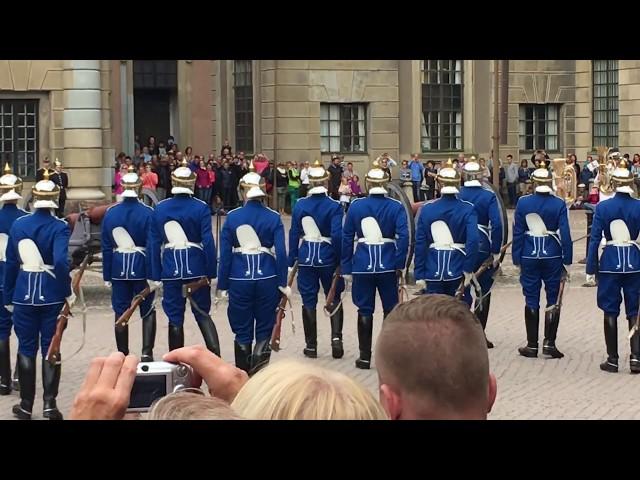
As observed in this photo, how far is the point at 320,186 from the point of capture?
42.7ft

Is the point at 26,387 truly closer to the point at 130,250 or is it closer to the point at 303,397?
the point at 130,250

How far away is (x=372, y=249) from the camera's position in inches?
492

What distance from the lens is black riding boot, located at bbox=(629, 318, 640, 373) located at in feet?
40.1

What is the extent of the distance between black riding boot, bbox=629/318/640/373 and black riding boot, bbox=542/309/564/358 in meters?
0.86

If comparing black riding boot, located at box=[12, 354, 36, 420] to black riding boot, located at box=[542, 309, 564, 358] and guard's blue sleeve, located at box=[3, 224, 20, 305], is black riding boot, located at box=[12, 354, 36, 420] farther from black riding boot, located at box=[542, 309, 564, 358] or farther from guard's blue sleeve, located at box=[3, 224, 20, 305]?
black riding boot, located at box=[542, 309, 564, 358]

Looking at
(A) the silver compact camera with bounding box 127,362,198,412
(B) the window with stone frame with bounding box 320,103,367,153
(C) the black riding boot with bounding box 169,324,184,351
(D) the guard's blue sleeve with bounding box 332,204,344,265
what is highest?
(B) the window with stone frame with bounding box 320,103,367,153

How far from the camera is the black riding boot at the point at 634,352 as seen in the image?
40.1ft

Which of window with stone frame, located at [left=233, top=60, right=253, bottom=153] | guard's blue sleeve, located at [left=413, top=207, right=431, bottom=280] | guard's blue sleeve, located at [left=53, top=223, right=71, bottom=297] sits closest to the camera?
guard's blue sleeve, located at [left=53, top=223, right=71, bottom=297]

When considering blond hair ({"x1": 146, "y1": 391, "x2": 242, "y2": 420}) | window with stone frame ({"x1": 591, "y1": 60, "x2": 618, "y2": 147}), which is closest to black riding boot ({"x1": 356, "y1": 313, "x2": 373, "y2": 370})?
blond hair ({"x1": 146, "y1": 391, "x2": 242, "y2": 420})

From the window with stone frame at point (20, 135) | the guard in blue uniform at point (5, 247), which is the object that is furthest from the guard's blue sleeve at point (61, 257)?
the window with stone frame at point (20, 135)

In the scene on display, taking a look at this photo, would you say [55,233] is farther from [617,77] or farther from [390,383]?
[617,77]
